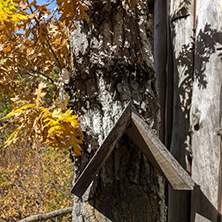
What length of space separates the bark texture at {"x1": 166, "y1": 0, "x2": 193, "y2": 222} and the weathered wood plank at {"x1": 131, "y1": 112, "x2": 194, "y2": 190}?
96 centimetres

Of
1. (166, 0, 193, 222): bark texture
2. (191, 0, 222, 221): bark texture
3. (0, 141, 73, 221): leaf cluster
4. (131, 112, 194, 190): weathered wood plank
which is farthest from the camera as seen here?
(0, 141, 73, 221): leaf cluster

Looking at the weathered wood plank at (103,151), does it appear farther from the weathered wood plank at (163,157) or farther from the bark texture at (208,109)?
the bark texture at (208,109)

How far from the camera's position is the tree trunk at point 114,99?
5.40 feet

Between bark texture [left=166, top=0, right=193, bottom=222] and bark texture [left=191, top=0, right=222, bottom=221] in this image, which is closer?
bark texture [left=191, top=0, right=222, bottom=221]

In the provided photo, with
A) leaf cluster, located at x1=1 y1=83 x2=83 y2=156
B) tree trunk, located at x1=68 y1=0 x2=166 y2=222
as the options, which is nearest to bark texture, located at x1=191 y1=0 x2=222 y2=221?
tree trunk, located at x1=68 y1=0 x2=166 y2=222

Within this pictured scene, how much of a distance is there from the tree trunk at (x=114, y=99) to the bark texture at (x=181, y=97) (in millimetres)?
698

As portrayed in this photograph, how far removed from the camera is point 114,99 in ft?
5.43

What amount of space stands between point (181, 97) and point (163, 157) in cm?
122

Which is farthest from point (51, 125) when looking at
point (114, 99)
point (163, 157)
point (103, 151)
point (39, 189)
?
point (39, 189)

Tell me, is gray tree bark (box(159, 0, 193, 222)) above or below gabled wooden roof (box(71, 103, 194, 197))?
above

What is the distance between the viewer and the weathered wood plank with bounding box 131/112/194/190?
4.30 ft

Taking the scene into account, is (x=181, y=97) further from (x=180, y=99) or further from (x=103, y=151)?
(x=103, y=151)

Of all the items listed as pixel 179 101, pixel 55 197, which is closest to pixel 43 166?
pixel 55 197

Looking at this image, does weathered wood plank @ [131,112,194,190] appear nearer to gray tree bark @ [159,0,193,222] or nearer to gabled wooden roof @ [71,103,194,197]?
gabled wooden roof @ [71,103,194,197]
